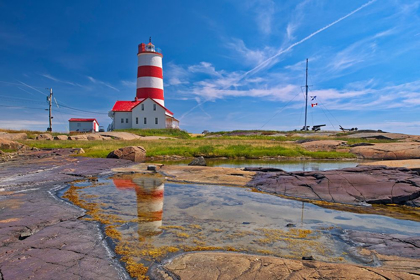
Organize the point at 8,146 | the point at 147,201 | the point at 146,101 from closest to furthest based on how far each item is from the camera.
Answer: the point at 147,201 → the point at 8,146 → the point at 146,101

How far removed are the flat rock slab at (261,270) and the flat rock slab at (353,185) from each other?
4.88 meters

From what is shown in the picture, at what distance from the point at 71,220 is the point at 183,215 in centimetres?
226

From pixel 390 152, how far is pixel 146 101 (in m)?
37.4

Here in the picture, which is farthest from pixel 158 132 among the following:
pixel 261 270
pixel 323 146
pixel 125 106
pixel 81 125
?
pixel 261 270

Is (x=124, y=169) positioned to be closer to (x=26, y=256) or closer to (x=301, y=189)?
(x=301, y=189)

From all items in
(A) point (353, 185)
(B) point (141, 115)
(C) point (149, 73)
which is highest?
(C) point (149, 73)

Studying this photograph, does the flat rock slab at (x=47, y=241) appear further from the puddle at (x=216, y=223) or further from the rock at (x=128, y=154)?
the rock at (x=128, y=154)

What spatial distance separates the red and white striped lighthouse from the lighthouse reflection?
40519 mm

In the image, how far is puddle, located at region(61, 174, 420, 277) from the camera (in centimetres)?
418

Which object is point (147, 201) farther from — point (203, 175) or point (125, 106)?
point (125, 106)

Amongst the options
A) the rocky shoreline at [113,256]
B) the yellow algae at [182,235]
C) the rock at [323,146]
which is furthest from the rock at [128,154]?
the rock at [323,146]

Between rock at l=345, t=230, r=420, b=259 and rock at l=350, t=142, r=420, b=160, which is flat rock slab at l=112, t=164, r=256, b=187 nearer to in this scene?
rock at l=345, t=230, r=420, b=259

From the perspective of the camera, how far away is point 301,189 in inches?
343

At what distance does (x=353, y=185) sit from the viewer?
337 inches
